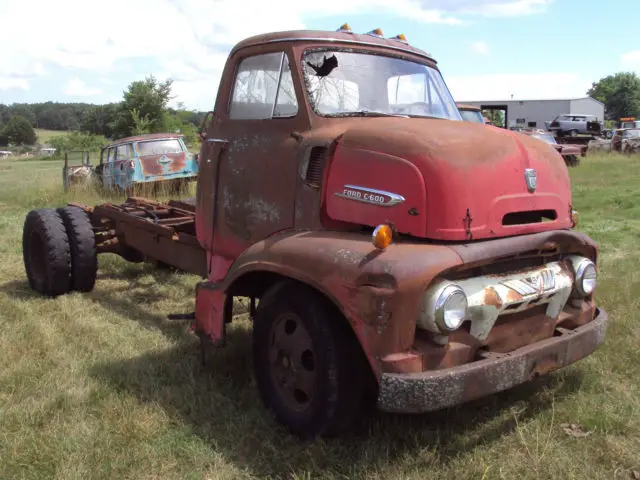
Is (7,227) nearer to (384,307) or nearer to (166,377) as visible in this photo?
(166,377)

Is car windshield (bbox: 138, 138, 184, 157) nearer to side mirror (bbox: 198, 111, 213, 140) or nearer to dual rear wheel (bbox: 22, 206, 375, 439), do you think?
side mirror (bbox: 198, 111, 213, 140)

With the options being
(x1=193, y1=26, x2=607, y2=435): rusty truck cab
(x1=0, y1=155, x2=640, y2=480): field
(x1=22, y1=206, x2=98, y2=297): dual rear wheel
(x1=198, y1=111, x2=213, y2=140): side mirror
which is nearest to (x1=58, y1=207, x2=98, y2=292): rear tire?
(x1=22, y1=206, x2=98, y2=297): dual rear wheel

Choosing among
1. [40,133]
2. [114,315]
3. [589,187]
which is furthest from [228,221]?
[40,133]

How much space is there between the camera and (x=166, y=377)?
4184 millimetres

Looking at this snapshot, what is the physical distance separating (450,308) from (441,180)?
0.62 metres

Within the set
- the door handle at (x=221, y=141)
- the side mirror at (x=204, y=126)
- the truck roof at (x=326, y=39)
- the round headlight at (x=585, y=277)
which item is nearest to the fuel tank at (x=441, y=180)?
the round headlight at (x=585, y=277)

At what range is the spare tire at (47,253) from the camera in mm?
6035

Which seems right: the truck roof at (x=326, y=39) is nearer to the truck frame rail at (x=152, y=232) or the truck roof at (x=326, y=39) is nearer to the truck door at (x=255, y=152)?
the truck door at (x=255, y=152)

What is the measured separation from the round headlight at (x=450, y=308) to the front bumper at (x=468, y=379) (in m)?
0.21

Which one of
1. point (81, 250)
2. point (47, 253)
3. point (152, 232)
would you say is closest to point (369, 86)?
point (152, 232)

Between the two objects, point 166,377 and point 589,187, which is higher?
point 589,187

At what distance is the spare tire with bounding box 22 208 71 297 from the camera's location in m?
6.04

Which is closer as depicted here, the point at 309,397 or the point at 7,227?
the point at 309,397

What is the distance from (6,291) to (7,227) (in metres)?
4.85
